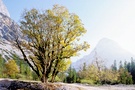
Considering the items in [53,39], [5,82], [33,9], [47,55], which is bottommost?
[5,82]

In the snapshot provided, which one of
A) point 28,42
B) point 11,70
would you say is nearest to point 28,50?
point 28,42

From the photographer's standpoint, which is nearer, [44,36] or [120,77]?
[44,36]

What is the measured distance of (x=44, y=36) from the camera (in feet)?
68.2

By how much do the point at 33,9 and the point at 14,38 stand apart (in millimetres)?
3256

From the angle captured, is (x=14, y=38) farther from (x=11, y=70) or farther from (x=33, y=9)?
(x=11, y=70)

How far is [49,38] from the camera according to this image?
2075 cm

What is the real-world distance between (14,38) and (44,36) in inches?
112

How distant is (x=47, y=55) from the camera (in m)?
21.1

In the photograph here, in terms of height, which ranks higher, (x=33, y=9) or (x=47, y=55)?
(x=33, y=9)

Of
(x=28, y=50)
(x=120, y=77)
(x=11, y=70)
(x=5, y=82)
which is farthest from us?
(x=120, y=77)

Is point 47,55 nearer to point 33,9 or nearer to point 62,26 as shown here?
point 62,26

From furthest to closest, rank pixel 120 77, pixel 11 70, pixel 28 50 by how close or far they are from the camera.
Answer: pixel 120 77 < pixel 11 70 < pixel 28 50

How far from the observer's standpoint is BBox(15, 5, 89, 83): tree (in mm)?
20859

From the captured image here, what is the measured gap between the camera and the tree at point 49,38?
20859mm
